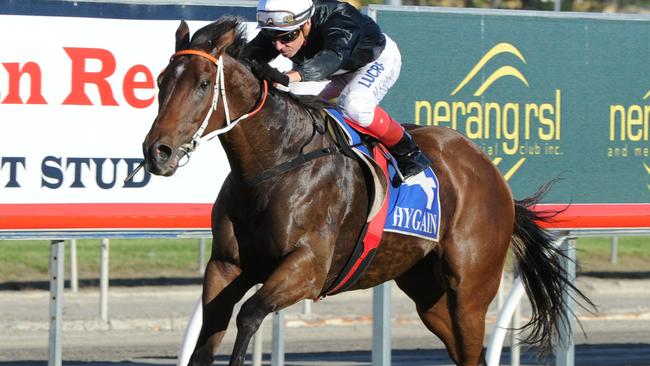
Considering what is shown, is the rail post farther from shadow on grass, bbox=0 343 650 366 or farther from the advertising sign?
shadow on grass, bbox=0 343 650 366

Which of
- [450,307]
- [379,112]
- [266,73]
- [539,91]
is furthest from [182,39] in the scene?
[539,91]

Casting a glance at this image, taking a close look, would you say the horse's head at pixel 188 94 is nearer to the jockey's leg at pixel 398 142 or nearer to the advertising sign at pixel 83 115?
the jockey's leg at pixel 398 142

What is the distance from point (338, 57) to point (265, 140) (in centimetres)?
52

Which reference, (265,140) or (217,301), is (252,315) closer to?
(217,301)

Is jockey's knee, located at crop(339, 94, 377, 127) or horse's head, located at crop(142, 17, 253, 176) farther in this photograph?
jockey's knee, located at crop(339, 94, 377, 127)

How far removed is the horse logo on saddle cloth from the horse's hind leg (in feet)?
1.48

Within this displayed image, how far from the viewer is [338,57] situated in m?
6.06

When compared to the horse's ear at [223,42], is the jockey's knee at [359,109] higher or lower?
lower

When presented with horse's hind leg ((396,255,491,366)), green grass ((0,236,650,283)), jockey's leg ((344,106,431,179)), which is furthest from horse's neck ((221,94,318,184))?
green grass ((0,236,650,283))

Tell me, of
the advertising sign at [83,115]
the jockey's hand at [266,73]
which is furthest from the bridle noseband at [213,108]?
the advertising sign at [83,115]

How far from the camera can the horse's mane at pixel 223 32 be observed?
18.5ft

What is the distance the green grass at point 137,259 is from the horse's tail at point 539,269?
6326 mm

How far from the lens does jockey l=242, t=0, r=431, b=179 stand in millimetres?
6027

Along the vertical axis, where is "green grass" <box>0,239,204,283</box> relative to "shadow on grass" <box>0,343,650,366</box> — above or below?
above
